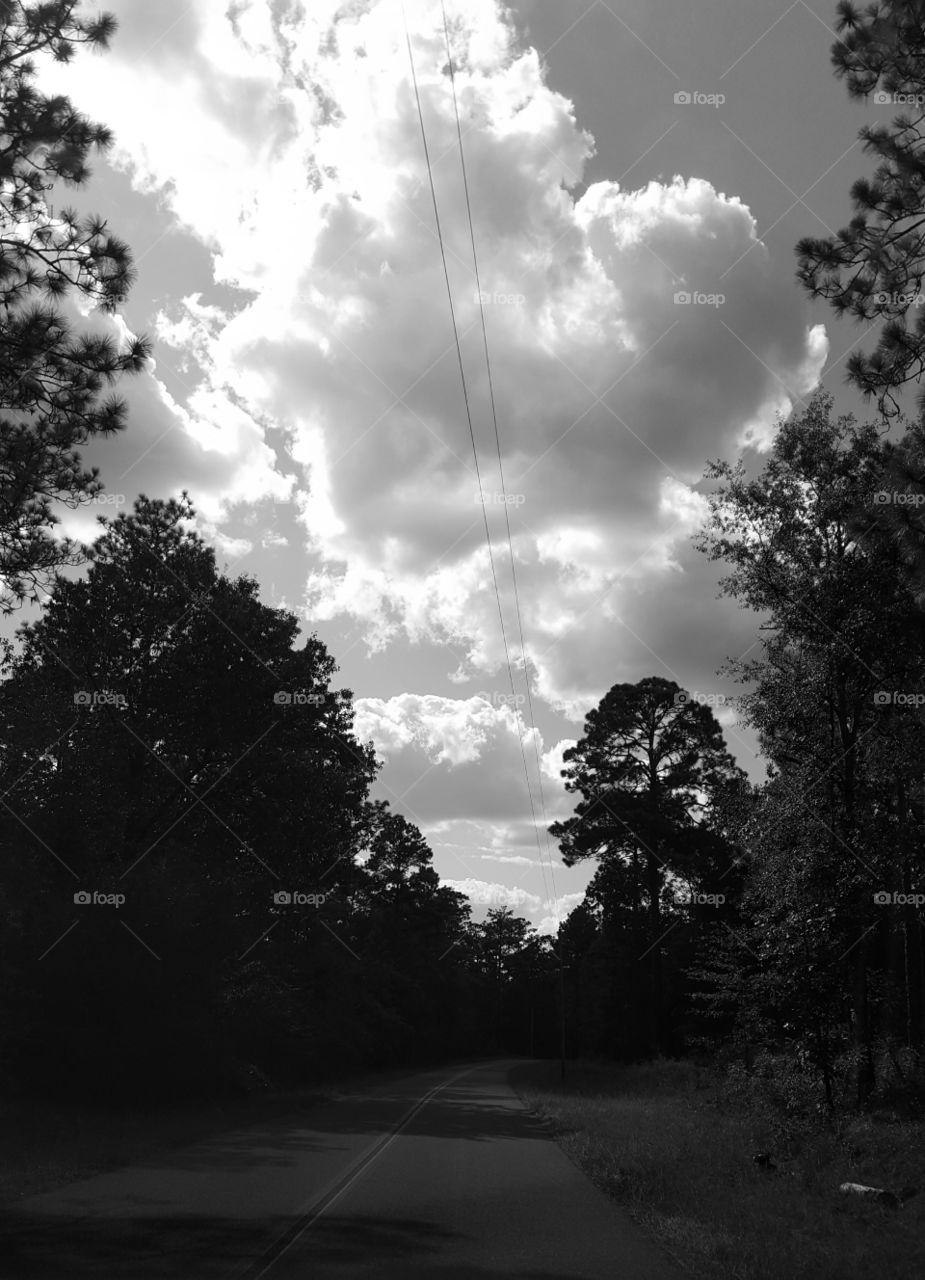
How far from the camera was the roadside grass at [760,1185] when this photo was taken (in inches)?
333

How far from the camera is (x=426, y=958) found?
72.3 meters

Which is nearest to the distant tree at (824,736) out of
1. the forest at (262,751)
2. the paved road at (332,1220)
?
the forest at (262,751)

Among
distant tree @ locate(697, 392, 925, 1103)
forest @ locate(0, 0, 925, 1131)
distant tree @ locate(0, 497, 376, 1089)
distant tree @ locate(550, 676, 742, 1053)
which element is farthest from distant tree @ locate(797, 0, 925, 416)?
distant tree @ locate(550, 676, 742, 1053)

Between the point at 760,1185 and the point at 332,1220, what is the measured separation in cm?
554

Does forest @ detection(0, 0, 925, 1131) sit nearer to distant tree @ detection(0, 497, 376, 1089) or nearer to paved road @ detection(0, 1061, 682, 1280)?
distant tree @ detection(0, 497, 376, 1089)

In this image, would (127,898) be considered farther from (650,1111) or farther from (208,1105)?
(650,1111)

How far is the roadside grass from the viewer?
8469 millimetres

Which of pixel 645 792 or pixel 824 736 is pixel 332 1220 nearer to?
pixel 824 736

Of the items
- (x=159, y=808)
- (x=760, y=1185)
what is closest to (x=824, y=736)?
(x=760, y=1185)

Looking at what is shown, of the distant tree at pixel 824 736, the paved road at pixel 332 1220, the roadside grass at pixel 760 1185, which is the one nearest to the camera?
the paved road at pixel 332 1220

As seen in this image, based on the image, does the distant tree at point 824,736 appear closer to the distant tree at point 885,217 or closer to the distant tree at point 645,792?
A: the distant tree at point 885,217

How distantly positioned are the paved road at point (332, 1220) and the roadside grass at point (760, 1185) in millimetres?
522

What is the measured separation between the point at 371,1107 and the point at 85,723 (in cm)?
1316

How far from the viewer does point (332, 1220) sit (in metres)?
10.0
